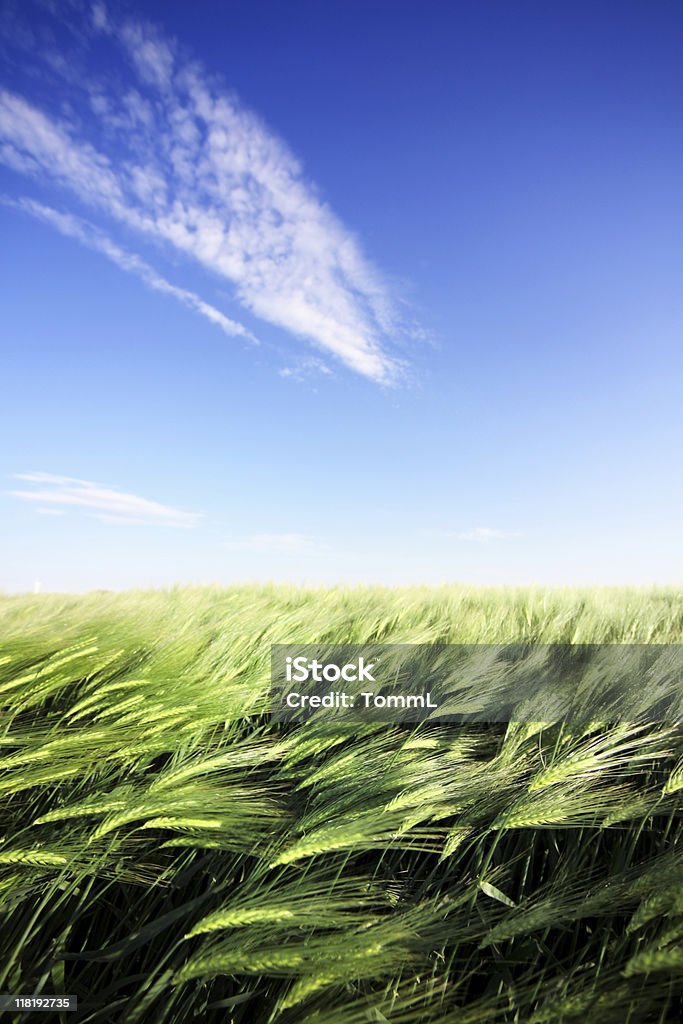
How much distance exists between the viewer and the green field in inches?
31.8

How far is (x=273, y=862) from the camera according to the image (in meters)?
0.89

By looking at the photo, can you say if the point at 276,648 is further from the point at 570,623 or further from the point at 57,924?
the point at 570,623

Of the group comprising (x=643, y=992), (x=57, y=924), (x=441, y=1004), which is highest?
(x=643, y=992)

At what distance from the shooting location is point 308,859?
1.12 meters

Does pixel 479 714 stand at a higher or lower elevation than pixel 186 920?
higher

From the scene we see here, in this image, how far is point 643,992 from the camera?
73cm

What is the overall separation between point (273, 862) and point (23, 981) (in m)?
0.47

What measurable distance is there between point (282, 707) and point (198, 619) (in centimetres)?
80

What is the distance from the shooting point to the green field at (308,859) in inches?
31.8

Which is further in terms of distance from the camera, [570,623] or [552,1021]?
[570,623]

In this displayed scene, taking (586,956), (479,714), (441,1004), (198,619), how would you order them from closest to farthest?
(441,1004), (586,956), (479,714), (198,619)

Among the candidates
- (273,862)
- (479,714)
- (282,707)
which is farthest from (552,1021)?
(282,707)

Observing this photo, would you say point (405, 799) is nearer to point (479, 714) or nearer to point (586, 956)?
point (586, 956)

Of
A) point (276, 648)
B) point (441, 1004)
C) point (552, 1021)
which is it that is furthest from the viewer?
point (276, 648)
